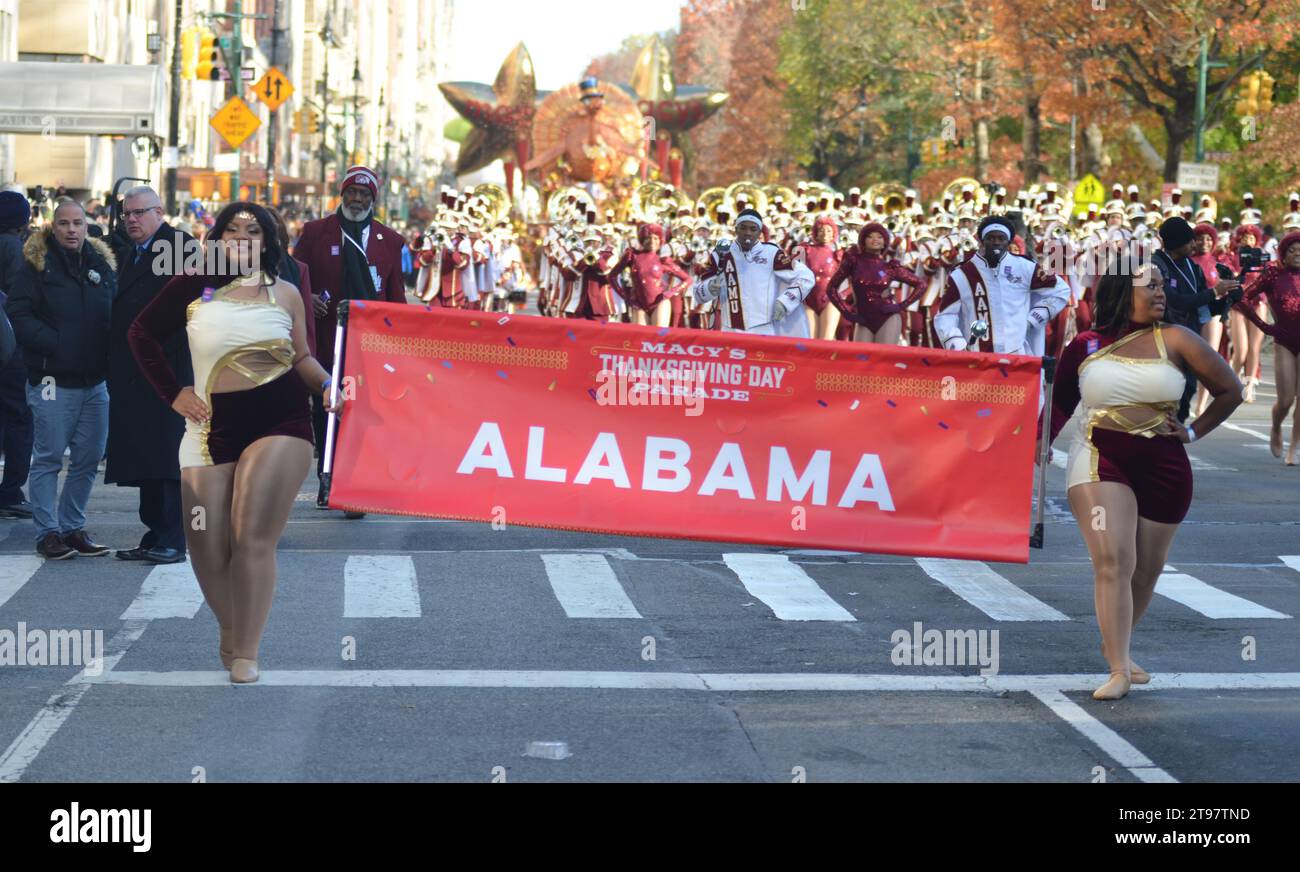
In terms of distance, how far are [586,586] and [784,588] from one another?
3.42ft

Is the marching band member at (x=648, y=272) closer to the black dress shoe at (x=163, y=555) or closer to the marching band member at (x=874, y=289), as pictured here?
the marching band member at (x=874, y=289)

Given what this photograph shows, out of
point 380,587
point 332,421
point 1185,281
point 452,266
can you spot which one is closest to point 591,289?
point 452,266

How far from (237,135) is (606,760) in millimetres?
29626

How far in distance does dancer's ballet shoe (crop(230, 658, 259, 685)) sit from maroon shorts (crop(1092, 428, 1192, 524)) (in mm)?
3391

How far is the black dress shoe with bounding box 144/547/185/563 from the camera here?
1227cm

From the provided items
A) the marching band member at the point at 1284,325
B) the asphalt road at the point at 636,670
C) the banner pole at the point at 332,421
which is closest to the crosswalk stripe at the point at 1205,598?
the asphalt road at the point at 636,670

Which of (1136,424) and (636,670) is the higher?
(1136,424)

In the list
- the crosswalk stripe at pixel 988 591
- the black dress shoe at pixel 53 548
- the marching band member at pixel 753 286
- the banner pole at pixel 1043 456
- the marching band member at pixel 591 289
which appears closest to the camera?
the banner pole at pixel 1043 456

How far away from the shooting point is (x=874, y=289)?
21.3m

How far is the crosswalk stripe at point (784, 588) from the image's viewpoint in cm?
1103

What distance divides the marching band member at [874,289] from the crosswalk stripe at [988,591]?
26.7 ft

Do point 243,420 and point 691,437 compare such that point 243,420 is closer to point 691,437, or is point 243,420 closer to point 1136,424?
point 691,437

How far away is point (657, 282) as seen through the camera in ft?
85.5
